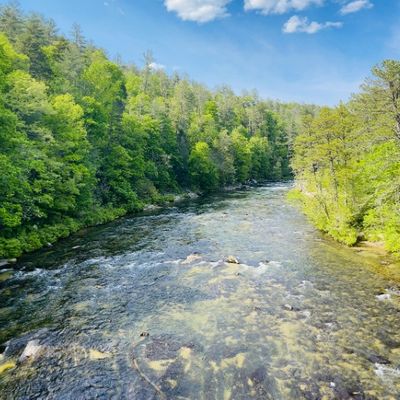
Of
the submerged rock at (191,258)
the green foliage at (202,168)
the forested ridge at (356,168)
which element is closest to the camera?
the forested ridge at (356,168)

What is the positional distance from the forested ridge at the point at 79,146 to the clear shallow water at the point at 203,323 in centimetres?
A: 580

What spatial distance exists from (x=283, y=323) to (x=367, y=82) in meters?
14.8

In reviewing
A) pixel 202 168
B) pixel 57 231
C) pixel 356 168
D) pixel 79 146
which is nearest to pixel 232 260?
pixel 356 168

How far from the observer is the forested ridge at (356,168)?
761 inches

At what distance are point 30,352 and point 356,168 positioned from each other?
25.3m

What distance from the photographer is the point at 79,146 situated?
36.5 meters

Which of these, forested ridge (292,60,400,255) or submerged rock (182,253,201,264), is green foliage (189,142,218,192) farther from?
submerged rock (182,253,201,264)

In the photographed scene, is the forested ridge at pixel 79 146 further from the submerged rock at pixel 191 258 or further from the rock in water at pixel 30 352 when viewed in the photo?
the rock in water at pixel 30 352

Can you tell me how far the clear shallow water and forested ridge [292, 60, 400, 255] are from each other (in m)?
2.87

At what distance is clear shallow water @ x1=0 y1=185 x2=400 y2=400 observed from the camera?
10.7m

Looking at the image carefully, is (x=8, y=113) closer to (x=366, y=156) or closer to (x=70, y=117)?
(x=70, y=117)

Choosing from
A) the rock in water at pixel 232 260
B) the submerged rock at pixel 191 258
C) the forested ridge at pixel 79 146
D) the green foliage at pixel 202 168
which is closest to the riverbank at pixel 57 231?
the forested ridge at pixel 79 146

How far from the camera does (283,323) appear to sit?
14273mm

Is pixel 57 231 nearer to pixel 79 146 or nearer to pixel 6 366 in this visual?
pixel 79 146
